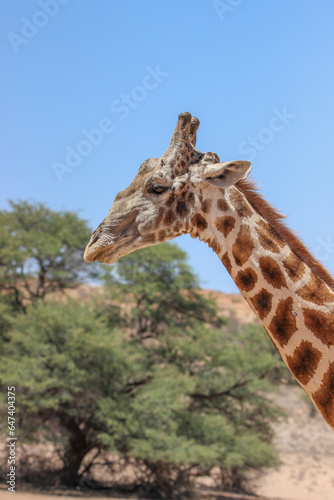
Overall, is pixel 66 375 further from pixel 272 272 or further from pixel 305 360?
pixel 305 360

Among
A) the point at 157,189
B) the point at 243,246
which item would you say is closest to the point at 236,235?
the point at 243,246

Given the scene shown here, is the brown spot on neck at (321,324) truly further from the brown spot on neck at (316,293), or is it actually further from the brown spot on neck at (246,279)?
the brown spot on neck at (246,279)

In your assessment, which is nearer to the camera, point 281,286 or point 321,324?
point 321,324

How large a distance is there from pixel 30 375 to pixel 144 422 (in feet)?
12.3

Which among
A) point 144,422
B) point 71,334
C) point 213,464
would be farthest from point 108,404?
point 213,464

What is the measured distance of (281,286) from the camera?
321 centimetres

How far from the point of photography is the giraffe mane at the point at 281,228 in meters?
3.27

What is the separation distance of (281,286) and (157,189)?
103 centimetres

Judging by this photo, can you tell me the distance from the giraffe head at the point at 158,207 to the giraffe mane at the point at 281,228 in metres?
0.29

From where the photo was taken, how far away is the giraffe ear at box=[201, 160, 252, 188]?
3133mm

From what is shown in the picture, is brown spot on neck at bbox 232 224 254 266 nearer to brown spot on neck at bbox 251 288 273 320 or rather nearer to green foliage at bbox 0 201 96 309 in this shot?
brown spot on neck at bbox 251 288 273 320

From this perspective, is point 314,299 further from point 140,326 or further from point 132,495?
point 140,326

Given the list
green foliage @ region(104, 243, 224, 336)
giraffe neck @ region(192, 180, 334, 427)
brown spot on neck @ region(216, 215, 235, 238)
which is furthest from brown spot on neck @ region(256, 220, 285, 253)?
green foliage @ region(104, 243, 224, 336)

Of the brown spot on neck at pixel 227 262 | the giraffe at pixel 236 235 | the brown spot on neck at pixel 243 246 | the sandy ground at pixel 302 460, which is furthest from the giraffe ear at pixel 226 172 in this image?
the sandy ground at pixel 302 460
